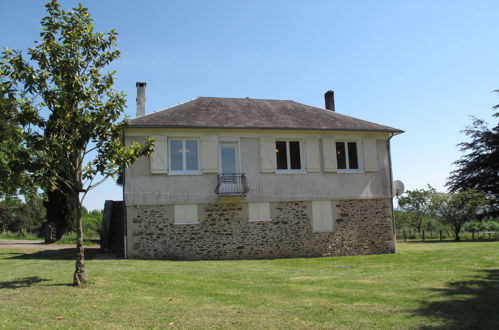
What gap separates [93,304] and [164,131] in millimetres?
9779

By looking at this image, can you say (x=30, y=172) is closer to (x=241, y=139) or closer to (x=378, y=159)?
(x=241, y=139)

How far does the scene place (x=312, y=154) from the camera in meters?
17.0

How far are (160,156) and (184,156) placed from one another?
94 centimetres

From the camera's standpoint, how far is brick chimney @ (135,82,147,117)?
17.7 metres

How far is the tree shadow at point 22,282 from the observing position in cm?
785

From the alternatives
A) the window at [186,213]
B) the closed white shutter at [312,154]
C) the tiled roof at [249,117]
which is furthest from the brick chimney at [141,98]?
the closed white shutter at [312,154]

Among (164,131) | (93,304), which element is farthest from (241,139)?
(93,304)

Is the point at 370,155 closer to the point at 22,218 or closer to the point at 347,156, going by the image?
the point at 347,156

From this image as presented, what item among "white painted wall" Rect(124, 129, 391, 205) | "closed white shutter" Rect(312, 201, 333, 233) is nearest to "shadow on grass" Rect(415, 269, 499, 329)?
"closed white shutter" Rect(312, 201, 333, 233)

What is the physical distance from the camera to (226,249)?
52.0 ft

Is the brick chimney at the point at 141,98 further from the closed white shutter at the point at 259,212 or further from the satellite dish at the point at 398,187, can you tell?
the satellite dish at the point at 398,187

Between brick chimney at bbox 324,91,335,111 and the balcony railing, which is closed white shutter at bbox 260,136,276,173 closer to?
the balcony railing

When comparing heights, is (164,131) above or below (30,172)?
above

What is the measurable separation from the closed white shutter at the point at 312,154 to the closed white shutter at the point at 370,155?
2.17 m
